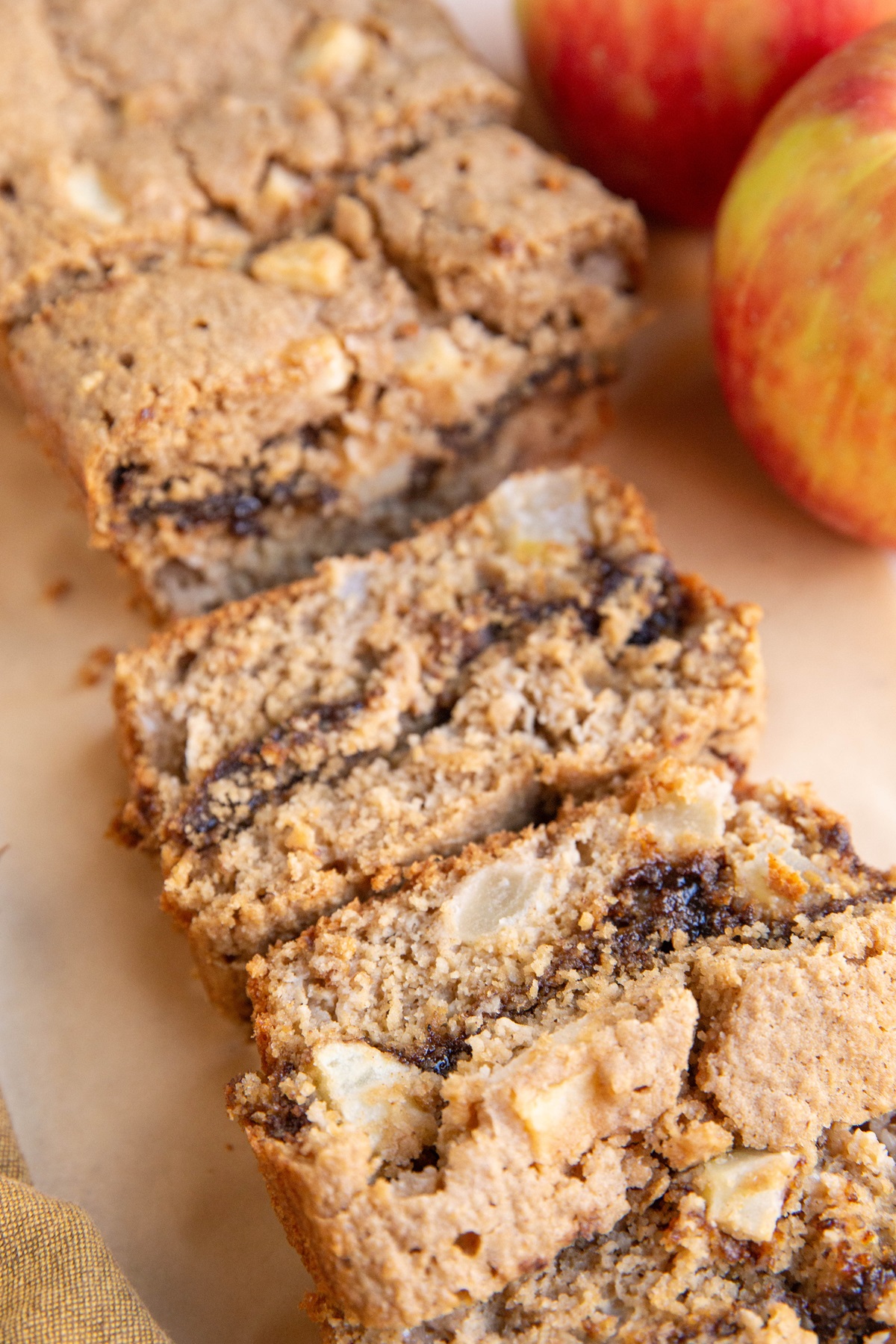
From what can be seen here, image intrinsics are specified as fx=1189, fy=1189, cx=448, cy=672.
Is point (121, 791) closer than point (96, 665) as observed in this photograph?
Yes

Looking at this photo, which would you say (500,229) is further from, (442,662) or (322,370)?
(442,662)

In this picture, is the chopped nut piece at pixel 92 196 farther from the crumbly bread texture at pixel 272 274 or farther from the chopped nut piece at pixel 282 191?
the chopped nut piece at pixel 282 191

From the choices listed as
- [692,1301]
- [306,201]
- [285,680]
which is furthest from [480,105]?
[692,1301]

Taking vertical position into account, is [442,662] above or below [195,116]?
A: below

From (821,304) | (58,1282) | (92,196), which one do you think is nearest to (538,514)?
(821,304)

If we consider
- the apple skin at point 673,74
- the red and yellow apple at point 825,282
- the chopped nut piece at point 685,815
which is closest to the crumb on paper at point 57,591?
the chopped nut piece at point 685,815

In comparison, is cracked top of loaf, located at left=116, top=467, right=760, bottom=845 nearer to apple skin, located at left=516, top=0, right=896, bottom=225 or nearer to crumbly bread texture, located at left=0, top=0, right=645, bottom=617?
crumbly bread texture, located at left=0, top=0, right=645, bottom=617
